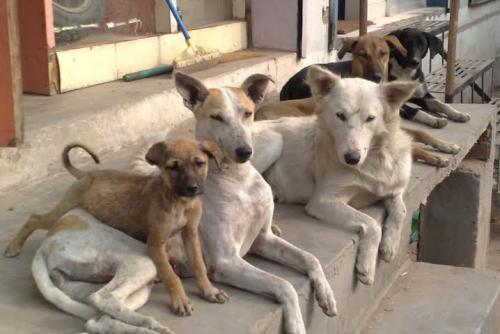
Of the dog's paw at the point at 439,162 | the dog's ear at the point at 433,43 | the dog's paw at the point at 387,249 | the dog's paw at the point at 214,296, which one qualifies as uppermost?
the dog's ear at the point at 433,43

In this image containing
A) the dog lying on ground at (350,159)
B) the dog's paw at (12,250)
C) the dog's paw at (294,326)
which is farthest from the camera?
the dog lying on ground at (350,159)

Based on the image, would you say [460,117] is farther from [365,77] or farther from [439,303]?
[439,303]

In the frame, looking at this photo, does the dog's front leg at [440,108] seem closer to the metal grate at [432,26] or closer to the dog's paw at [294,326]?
the metal grate at [432,26]

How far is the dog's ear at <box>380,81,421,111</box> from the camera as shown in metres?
4.28

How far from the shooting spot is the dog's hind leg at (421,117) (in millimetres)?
6480

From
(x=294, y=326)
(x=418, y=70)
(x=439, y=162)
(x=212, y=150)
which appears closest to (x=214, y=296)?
(x=294, y=326)

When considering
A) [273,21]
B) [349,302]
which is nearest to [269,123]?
[349,302]

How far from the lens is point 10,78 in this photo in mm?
4031

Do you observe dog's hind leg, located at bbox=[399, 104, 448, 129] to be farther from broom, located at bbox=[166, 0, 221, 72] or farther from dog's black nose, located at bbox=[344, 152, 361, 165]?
dog's black nose, located at bbox=[344, 152, 361, 165]

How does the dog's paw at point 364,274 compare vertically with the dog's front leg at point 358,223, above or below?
below

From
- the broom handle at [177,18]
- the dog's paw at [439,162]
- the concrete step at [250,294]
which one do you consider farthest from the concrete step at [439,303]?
A: the broom handle at [177,18]

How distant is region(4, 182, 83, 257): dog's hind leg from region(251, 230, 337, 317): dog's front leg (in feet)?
2.77

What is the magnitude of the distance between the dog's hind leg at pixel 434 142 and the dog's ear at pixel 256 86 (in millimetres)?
2267

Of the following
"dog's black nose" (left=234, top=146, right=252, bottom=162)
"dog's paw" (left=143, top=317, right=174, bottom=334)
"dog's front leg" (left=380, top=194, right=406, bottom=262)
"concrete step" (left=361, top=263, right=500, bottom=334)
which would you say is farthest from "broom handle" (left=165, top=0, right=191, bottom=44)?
"dog's paw" (left=143, top=317, right=174, bottom=334)
